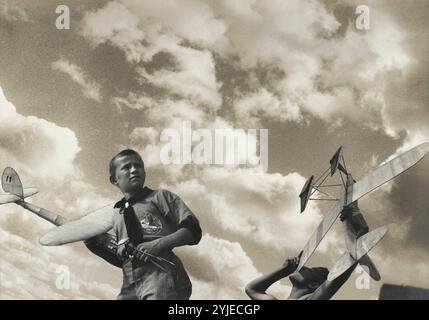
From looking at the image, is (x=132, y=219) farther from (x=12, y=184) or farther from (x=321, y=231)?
(x=321, y=231)

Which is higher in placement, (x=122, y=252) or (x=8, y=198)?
(x=8, y=198)

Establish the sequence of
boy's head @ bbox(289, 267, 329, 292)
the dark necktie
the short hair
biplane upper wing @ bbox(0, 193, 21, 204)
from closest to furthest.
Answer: boy's head @ bbox(289, 267, 329, 292) → the dark necktie → the short hair → biplane upper wing @ bbox(0, 193, 21, 204)

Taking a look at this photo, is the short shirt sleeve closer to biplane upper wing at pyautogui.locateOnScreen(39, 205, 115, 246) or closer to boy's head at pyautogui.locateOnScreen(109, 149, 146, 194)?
boy's head at pyautogui.locateOnScreen(109, 149, 146, 194)

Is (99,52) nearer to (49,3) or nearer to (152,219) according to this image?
(49,3)

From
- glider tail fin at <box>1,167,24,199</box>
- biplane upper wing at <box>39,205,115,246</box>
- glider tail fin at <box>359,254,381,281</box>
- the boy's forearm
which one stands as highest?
glider tail fin at <box>1,167,24,199</box>

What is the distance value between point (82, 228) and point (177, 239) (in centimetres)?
167

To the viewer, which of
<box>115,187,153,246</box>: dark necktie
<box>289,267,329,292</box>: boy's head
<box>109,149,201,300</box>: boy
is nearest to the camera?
<box>289,267,329,292</box>: boy's head

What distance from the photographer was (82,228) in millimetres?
10641

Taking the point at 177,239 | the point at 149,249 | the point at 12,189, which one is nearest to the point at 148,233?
the point at 149,249

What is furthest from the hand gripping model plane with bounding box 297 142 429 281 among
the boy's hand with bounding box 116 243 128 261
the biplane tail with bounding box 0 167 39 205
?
the biplane tail with bounding box 0 167 39 205

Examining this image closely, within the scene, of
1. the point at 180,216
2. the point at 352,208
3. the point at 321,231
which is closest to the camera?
the point at 352,208

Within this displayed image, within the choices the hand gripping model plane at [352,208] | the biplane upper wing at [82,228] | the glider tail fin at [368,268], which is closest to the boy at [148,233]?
the biplane upper wing at [82,228]

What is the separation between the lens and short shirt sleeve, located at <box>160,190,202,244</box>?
413 inches
